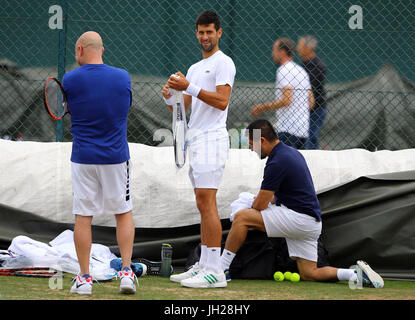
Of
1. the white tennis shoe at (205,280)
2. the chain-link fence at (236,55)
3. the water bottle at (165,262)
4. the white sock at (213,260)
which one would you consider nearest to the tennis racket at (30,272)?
the water bottle at (165,262)

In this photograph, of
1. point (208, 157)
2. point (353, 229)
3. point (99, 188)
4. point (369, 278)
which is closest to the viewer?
point (99, 188)

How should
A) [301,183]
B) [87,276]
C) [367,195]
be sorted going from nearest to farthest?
[87,276] → [301,183] → [367,195]

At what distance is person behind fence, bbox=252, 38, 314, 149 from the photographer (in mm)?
6531

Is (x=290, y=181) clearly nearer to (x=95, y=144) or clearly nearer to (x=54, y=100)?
(x=95, y=144)

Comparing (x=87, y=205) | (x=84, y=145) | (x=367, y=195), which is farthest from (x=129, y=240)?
(x=367, y=195)

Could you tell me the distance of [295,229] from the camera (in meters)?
5.15

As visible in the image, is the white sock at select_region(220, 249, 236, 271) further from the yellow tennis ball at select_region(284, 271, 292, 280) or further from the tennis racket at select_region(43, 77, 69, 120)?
the tennis racket at select_region(43, 77, 69, 120)

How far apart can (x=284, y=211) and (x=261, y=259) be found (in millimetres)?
443

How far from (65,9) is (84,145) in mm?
2996

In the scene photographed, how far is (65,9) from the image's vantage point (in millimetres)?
6586

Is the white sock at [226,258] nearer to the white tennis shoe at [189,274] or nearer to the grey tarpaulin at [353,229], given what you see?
the white tennis shoe at [189,274]

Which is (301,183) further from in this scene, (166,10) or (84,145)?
(166,10)

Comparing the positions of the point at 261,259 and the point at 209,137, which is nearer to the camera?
the point at 209,137

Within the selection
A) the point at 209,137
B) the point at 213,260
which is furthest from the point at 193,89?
the point at 213,260
